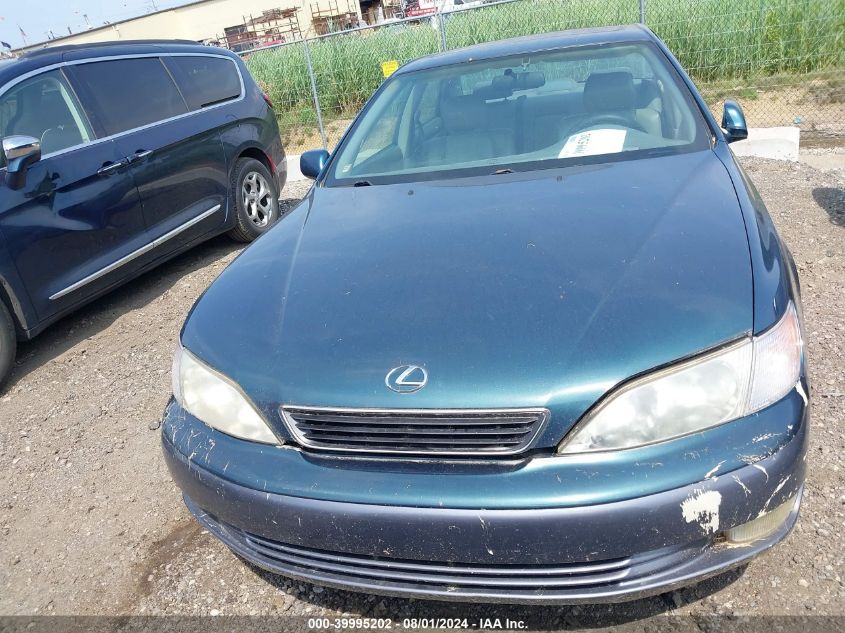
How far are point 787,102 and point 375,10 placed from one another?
36.0m

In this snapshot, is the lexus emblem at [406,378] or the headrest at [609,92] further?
the headrest at [609,92]

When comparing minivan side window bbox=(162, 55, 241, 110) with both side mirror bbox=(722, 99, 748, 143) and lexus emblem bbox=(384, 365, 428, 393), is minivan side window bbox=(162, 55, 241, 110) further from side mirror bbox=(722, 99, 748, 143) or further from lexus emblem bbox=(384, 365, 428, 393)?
lexus emblem bbox=(384, 365, 428, 393)

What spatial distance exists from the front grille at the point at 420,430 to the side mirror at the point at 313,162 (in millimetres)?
1797

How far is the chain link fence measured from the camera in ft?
27.8

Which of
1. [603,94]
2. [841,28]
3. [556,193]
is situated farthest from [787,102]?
[556,193]

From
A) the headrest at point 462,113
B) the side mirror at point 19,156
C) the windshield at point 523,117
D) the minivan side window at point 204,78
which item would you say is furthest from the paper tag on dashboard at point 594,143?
the minivan side window at point 204,78

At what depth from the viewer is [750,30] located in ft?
27.9

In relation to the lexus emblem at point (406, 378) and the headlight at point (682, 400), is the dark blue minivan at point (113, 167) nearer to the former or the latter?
the lexus emblem at point (406, 378)

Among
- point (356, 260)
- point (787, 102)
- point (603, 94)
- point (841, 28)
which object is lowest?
point (787, 102)

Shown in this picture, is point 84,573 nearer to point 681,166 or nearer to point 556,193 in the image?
point 556,193

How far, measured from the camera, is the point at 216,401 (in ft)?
6.18

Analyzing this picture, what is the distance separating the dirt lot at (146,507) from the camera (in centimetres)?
198

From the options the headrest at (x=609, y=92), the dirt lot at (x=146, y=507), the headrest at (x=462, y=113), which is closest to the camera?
the dirt lot at (x=146, y=507)

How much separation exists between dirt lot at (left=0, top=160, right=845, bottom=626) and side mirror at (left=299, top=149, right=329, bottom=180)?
142cm
